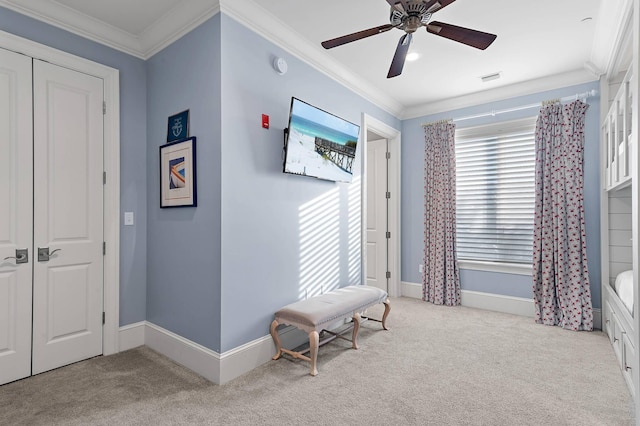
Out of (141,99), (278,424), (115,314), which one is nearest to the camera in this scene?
(278,424)

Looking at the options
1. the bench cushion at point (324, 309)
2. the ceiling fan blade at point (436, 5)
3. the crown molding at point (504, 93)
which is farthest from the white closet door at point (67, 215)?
the crown molding at point (504, 93)

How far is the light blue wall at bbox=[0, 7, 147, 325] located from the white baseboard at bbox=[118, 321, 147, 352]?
2.0 inches

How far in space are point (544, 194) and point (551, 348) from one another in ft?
5.36

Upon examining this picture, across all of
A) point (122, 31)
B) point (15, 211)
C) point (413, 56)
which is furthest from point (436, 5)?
point (15, 211)

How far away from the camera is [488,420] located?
1.95m

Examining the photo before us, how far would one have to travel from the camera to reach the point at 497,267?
4199mm

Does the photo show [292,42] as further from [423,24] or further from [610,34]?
[610,34]

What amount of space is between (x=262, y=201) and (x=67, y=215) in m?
1.52

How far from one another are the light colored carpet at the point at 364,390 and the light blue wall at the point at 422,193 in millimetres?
1010

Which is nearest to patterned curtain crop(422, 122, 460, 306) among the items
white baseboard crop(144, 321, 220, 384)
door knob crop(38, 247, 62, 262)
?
white baseboard crop(144, 321, 220, 384)

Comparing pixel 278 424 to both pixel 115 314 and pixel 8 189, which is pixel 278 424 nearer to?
pixel 115 314

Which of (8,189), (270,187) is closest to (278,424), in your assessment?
(270,187)

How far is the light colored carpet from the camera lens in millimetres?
1967

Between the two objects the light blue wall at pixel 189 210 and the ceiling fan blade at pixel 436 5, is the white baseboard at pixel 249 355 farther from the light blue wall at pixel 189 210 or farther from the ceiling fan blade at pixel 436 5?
the ceiling fan blade at pixel 436 5
